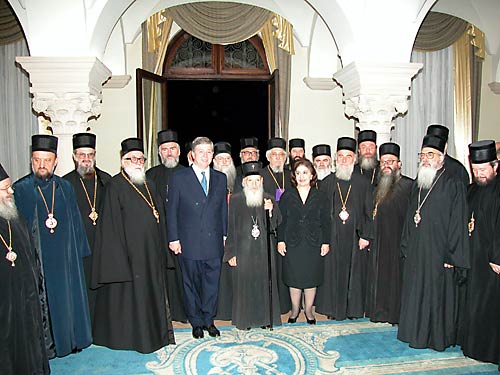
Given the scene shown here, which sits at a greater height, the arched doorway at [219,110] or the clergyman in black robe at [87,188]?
the arched doorway at [219,110]

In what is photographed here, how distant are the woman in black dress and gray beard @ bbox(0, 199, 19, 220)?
2.23 m

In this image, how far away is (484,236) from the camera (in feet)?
11.2

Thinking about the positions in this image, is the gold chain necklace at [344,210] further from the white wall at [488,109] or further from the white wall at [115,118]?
the white wall at [488,109]

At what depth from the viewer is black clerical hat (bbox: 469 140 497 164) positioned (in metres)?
3.32

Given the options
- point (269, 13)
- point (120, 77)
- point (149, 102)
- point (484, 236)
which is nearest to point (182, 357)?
point (484, 236)

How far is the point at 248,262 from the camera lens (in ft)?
13.0

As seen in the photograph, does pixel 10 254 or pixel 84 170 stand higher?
pixel 84 170

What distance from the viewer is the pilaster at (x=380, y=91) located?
16.1 feet

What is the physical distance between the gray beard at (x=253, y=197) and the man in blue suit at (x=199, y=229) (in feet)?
0.70

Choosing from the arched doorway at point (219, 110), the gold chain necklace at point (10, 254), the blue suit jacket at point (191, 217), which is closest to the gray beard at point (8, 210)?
the gold chain necklace at point (10, 254)

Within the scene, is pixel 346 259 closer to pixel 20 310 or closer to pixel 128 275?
pixel 128 275

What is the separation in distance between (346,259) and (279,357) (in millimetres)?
1271

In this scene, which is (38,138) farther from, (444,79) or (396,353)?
(444,79)

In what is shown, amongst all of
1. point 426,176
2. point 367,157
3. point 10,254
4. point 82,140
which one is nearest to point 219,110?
point 367,157
